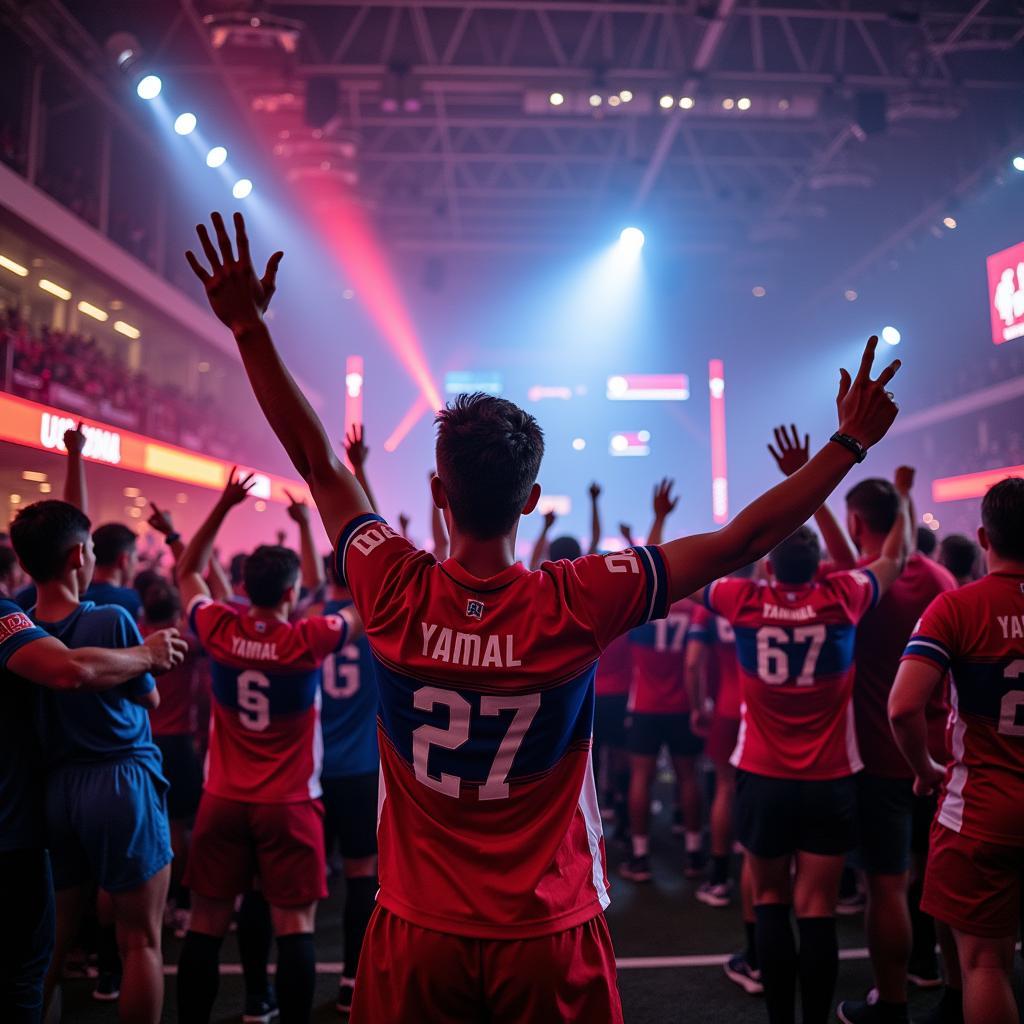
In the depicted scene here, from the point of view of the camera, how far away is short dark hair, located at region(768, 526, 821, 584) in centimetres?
322

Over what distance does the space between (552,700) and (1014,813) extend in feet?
5.54

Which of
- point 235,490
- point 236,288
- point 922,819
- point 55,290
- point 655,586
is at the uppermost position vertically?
point 55,290

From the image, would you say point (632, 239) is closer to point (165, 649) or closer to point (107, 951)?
point (107, 951)

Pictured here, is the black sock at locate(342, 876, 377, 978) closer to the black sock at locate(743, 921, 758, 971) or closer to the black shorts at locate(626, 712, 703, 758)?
the black sock at locate(743, 921, 758, 971)

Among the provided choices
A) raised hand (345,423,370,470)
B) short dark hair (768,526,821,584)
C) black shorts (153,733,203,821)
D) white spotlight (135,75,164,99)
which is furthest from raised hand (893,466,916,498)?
white spotlight (135,75,164,99)

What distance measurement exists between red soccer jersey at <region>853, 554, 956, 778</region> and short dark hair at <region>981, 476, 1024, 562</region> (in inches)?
33.8

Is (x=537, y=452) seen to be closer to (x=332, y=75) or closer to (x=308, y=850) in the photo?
(x=308, y=850)

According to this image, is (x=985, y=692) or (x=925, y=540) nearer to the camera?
(x=985, y=692)

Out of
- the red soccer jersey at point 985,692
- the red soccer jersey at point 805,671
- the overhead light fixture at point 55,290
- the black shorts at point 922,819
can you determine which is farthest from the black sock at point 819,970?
the overhead light fixture at point 55,290

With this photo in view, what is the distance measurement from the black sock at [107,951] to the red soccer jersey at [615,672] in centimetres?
339

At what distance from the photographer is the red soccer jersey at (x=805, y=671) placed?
3090mm

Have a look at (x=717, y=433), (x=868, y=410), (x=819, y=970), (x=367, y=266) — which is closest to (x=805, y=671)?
(x=819, y=970)

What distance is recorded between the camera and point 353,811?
3.64 metres

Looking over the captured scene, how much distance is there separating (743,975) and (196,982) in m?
2.42
